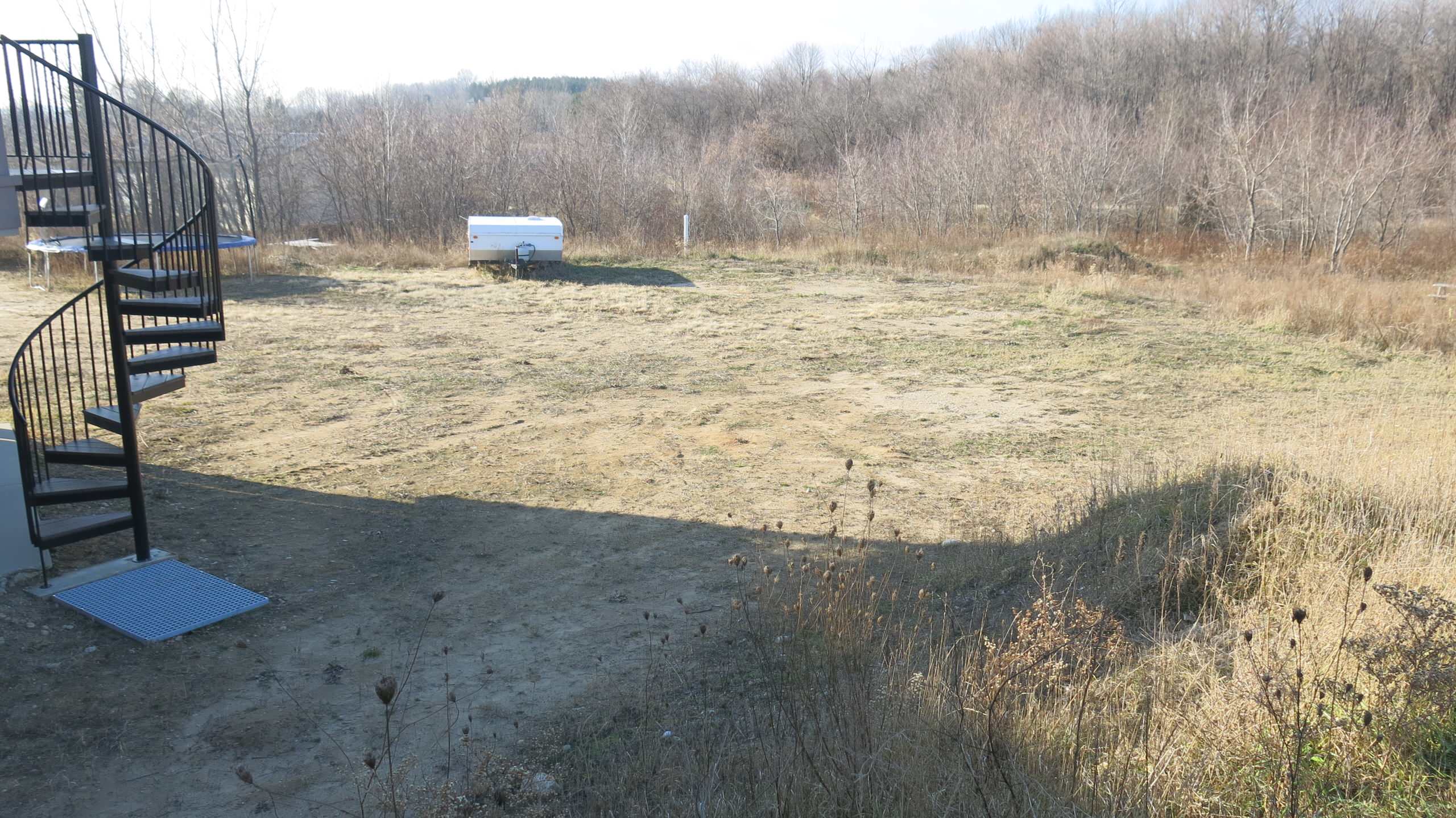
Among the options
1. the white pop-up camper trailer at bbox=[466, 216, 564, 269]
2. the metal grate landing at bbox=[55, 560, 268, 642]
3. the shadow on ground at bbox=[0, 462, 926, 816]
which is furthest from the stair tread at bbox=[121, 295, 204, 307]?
the white pop-up camper trailer at bbox=[466, 216, 564, 269]

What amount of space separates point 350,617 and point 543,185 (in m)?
23.5

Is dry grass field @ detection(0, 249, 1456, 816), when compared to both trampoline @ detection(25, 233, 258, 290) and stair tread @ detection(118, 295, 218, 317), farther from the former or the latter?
trampoline @ detection(25, 233, 258, 290)

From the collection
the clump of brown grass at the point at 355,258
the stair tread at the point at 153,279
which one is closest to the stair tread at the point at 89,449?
the stair tread at the point at 153,279

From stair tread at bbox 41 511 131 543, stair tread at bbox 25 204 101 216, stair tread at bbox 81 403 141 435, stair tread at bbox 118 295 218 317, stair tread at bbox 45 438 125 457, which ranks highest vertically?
stair tread at bbox 25 204 101 216

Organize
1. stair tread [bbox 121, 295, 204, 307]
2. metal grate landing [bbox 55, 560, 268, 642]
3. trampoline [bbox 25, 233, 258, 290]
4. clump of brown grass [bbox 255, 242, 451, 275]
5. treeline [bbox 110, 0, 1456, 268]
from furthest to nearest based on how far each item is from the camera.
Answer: treeline [bbox 110, 0, 1456, 268] → clump of brown grass [bbox 255, 242, 451, 275] → stair tread [bbox 121, 295, 204, 307] → trampoline [bbox 25, 233, 258, 290] → metal grate landing [bbox 55, 560, 268, 642]

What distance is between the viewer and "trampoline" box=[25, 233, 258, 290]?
19.4 feet

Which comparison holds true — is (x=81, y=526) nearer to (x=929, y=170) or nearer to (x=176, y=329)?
(x=176, y=329)

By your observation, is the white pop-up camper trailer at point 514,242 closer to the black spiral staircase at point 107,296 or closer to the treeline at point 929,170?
the treeline at point 929,170

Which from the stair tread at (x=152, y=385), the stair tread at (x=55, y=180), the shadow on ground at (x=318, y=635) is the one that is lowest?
the shadow on ground at (x=318, y=635)

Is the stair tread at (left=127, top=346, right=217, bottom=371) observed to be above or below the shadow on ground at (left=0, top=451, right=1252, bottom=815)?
above

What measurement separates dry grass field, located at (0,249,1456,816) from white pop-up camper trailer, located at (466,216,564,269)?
6.34m

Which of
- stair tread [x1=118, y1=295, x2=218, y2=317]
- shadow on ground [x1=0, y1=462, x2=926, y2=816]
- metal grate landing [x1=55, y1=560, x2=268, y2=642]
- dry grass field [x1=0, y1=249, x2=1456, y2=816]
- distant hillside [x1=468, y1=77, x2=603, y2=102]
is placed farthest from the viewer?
distant hillside [x1=468, y1=77, x2=603, y2=102]

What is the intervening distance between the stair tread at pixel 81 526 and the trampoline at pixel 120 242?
5.33ft

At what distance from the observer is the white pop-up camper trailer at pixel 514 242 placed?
17.9 m
